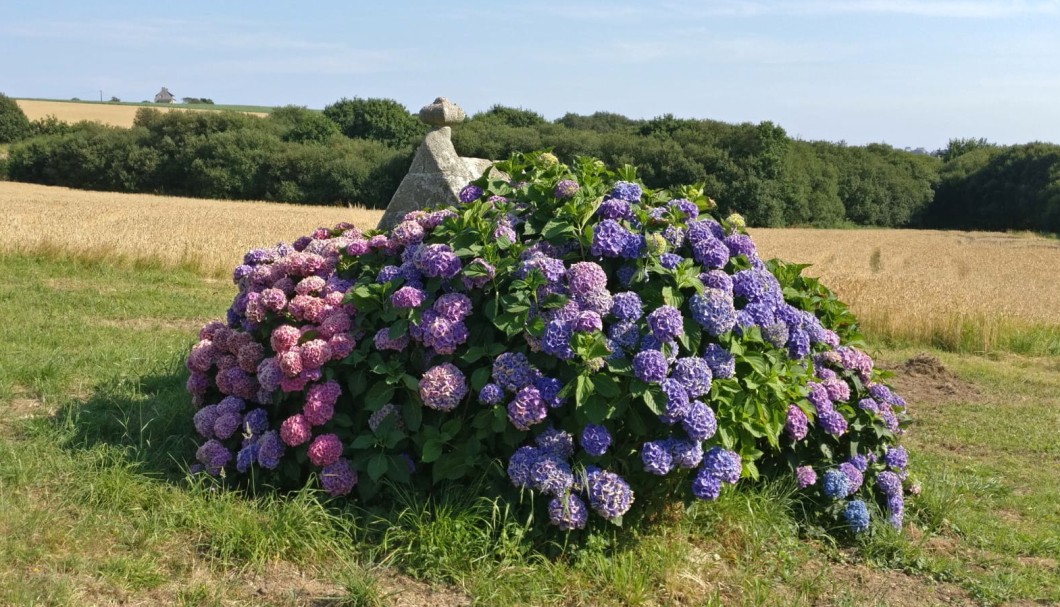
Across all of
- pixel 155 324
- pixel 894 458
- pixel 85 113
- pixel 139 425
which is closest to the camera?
pixel 894 458

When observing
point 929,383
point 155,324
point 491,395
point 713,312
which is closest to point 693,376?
point 713,312

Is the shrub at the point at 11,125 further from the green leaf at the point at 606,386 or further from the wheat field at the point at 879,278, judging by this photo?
the green leaf at the point at 606,386

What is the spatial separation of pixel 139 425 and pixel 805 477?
4.07 m

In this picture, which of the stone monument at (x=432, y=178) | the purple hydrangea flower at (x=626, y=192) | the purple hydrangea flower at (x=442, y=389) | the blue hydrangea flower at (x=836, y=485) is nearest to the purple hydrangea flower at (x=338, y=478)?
the purple hydrangea flower at (x=442, y=389)

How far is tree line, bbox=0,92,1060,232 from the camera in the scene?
4775 cm

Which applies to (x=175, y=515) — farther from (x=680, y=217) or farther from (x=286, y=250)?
(x=680, y=217)

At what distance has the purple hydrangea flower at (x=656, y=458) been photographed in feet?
12.3

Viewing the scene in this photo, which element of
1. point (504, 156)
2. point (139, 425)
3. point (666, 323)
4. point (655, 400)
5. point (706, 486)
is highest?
point (504, 156)

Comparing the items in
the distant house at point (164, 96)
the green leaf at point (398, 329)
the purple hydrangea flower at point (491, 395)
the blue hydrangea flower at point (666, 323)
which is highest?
the distant house at point (164, 96)

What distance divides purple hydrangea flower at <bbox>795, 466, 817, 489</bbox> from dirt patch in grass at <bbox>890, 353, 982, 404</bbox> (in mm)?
4682

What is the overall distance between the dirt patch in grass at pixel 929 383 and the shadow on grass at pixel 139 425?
7092 millimetres

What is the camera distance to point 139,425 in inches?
206

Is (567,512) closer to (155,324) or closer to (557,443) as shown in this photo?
(557,443)

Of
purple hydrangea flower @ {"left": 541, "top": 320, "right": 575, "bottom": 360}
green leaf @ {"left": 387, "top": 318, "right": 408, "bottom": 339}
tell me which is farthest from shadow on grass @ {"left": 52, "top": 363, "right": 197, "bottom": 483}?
purple hydrangea flower @ {"left": 541, "top": 320, "right": 575, "bottom": 360}
